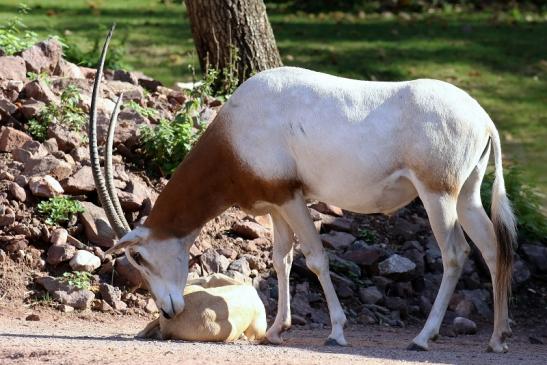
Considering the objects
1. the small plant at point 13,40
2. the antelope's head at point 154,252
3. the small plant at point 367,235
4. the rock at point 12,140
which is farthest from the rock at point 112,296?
the small plant at point 13,40

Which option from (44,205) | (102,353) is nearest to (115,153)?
(44,205)

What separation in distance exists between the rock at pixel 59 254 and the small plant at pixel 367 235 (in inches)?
101

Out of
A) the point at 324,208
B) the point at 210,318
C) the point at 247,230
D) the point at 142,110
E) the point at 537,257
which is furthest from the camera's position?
the point at 142,110

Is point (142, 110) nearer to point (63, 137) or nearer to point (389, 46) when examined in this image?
point (63, 137)

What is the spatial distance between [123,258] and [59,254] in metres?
0.49

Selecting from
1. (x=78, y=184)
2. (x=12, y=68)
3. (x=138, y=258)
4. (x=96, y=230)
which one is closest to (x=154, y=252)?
(x=138, y=258)

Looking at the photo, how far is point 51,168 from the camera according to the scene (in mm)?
10039

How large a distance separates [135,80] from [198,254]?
2.81 metres

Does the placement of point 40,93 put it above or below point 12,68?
below

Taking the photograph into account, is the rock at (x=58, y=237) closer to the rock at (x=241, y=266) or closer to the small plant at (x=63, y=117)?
the small plant at (x=63, y=117)

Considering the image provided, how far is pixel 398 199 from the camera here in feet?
27.0

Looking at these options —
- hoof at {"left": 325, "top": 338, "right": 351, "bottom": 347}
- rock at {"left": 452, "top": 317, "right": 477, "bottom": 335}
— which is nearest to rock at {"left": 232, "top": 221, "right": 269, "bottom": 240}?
rock at {"left": 452, "top": 317, "right": 477, "bottom": 335}

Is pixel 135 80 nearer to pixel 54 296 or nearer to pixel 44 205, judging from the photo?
pixel 44 205

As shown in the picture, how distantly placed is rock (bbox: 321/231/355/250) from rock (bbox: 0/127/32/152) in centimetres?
264
